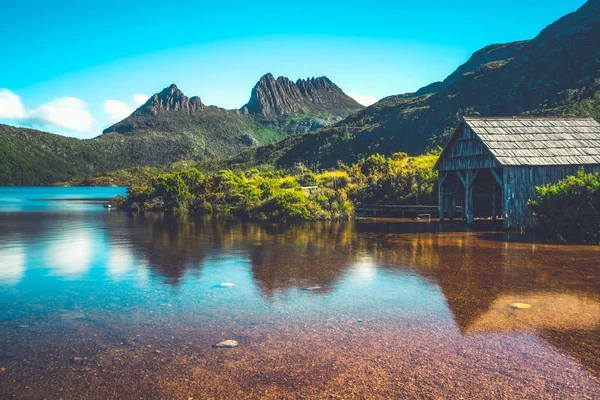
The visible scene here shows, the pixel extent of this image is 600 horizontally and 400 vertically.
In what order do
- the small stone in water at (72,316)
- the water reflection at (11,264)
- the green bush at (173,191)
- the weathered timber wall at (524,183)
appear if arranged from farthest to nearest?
the green bush at (173,191)
the weathered timber wall at (524,183)
the water reflection at (11,264)
the small stone in water at (72,316)

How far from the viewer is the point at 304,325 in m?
8.91

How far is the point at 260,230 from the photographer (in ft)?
93.2

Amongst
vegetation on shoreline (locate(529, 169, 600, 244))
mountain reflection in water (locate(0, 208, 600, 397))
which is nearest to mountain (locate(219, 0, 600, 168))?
vegetation on shoreline (locate(529, 169, 600, 244))

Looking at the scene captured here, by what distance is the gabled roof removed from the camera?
24.8 meters

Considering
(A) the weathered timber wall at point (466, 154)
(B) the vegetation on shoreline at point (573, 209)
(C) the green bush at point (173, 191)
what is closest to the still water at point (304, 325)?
(B) the vegetation on shoreline at point (573, 209)

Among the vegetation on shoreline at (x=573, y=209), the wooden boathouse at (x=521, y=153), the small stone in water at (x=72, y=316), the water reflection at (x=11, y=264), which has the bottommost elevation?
the small stone in water at (x=72, y=316)

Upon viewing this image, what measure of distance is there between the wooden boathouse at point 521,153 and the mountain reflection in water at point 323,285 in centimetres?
340

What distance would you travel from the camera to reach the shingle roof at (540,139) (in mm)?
24766

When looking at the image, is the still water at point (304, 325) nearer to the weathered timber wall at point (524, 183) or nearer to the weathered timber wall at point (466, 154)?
the weathered timber wall at point (524, 183)

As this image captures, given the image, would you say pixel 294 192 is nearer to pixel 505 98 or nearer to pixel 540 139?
pixel 540 139

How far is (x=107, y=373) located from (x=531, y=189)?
23.5m

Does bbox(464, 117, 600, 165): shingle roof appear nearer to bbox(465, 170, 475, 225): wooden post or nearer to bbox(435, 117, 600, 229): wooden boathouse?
bbox(435, 117, 600, 229): wooden boathouse

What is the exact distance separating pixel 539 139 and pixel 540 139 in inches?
2.2

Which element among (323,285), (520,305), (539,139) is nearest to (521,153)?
(539,139)
